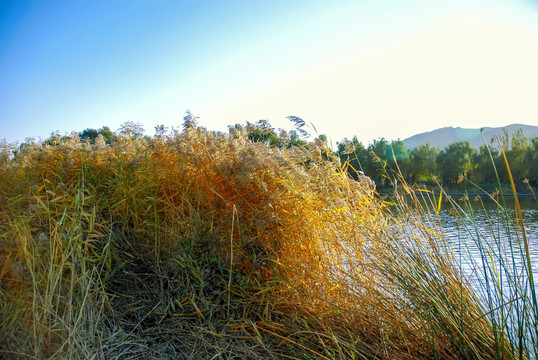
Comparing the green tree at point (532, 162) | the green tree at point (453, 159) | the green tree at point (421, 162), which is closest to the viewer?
the green tree at point (532, 162)

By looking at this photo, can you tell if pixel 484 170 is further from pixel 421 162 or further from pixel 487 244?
pixel 487 244

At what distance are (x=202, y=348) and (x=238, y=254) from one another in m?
0.55

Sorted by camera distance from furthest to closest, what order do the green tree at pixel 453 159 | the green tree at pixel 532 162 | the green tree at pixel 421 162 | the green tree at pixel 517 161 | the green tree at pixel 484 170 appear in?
the green tree at pixel 421 162 → the green tree at pixel 453 159 → the green tree at pixel 532 162 → the green tree at pixel 517 161 → the green tree at pixel 484 170

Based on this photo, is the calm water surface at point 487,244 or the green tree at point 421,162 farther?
the green tree at point 421,162

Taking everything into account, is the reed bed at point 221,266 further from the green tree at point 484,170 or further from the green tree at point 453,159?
Result: the green tree at point 453,159

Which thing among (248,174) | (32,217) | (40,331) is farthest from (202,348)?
(32,217)

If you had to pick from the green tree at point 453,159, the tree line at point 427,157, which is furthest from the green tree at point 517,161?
the green tree at point 453,159

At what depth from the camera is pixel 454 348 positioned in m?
1.68

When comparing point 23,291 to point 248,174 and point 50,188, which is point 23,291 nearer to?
point 50,188

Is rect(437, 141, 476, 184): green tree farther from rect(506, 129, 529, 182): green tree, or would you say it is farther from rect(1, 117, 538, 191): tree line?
rect(506, 129, 529, 182): green tree

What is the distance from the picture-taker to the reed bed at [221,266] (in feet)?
5.90

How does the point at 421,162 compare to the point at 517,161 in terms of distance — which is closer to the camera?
the point at 517,161

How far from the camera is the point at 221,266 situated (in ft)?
7.25

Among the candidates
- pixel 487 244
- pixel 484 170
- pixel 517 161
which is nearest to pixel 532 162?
pixel 517 161
